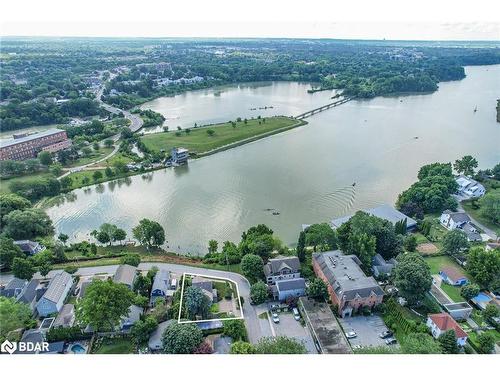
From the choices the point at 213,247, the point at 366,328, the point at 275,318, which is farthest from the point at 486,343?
the point at 213,247

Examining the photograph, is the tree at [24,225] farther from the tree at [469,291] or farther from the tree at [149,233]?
the tree at [469,291]

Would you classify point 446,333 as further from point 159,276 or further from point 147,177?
point 147,177

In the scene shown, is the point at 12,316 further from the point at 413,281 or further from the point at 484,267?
the point at 484,267

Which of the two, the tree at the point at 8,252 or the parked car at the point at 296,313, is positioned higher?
the tree at the point at 8,252

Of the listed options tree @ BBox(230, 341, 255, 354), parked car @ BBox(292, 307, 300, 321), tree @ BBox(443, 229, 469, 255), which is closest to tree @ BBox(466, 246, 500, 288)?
tree @ BBox(443, 229, 469, 255)

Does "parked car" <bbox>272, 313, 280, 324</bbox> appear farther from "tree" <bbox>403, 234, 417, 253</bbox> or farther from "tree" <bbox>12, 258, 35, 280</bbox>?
"tree" <bbox>12, 258, 35, 280</bbox>

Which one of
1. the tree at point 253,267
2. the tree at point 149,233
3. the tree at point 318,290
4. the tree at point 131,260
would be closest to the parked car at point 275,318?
the tree at point 318,290
